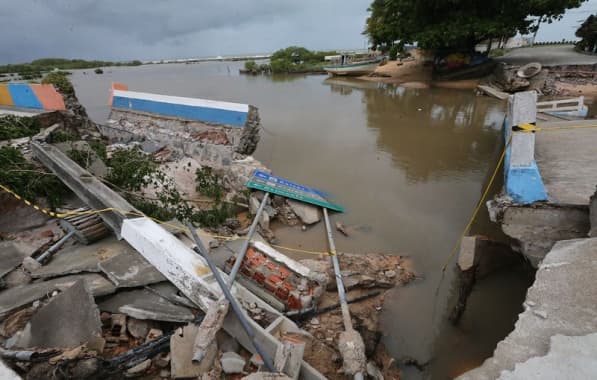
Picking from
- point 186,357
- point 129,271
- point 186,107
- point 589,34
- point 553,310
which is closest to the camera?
point 553,310

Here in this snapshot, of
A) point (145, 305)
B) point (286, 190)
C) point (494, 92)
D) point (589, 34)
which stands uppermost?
point (589, 34)

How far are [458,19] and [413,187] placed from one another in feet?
51.9

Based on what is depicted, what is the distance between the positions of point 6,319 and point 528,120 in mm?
5958

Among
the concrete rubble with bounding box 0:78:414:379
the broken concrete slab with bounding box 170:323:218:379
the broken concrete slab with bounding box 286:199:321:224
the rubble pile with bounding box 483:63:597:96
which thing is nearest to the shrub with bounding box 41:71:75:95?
the concrete rubble with bounding box 0:78:414:379

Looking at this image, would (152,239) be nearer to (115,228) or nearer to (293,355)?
(115,228)

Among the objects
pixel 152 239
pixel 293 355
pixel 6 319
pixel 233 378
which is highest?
pixel 152 239

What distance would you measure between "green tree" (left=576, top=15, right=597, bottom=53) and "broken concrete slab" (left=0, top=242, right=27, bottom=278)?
32156 millimetres

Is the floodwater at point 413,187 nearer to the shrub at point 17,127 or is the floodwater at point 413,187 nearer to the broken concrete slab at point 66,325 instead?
the broken concrete slab at point 66,325

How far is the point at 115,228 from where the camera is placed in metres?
3.49

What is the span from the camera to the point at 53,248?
336cm

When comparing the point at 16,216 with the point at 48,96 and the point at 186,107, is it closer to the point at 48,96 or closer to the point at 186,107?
the point at 186,107

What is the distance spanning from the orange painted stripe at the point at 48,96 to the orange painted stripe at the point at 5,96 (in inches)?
55.3

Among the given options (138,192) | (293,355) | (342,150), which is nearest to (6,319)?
(293,355)

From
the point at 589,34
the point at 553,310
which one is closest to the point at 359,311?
the point at 553,310
